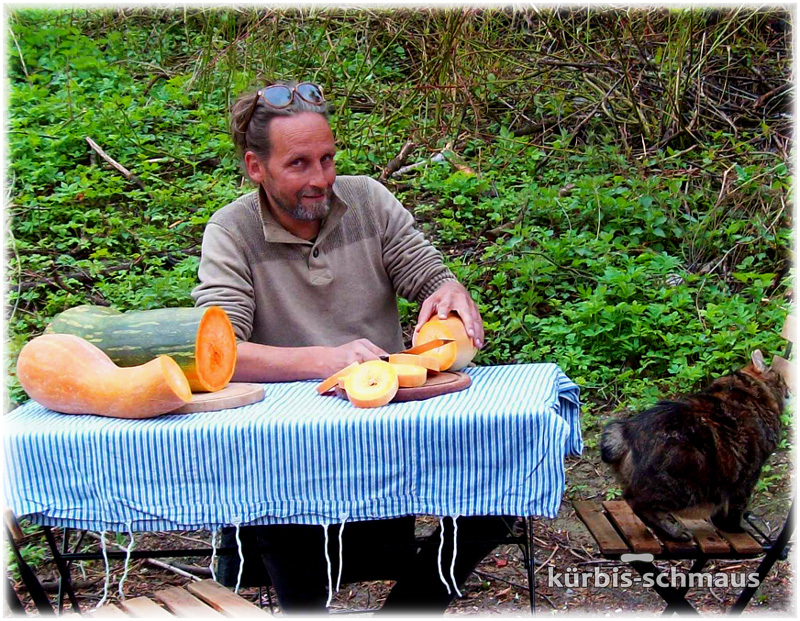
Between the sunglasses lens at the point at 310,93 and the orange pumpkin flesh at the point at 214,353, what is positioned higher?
the sunglasses lens at the point at 310,93

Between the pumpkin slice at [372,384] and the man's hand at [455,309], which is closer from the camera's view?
the pumpkin slice at [372,384]

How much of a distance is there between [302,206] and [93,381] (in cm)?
121

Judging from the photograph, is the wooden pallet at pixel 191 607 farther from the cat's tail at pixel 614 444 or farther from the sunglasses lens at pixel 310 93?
the sunglasses lens at pixel 310 93

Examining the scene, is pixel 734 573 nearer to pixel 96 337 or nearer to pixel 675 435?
pixel 675 435

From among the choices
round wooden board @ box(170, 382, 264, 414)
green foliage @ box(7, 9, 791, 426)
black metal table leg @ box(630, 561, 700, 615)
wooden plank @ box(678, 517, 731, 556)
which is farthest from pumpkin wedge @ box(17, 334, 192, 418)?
green foliage @ box(7, 9, 791, 426)

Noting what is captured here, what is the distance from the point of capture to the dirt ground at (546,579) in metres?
4.42

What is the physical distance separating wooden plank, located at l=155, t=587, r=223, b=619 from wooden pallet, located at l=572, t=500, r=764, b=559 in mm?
1332

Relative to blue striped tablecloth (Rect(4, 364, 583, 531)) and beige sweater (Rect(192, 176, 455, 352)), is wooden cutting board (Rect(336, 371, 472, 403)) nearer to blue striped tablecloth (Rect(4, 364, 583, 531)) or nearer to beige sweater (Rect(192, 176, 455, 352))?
blue striped tablecloth (Rect(4, 364, 583, 531))

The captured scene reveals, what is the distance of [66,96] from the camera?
933 cm

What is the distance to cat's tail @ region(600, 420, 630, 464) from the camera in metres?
3.78

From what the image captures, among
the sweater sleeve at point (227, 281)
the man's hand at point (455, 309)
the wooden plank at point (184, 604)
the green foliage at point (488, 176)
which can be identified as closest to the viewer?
the wooden plank at point (184, 604)

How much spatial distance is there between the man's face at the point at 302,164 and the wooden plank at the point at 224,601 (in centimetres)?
152

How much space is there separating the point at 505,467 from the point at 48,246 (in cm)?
570

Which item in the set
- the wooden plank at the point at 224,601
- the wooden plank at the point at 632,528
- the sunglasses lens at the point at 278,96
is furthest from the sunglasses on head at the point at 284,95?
the wooden plank at the point at 632,528
